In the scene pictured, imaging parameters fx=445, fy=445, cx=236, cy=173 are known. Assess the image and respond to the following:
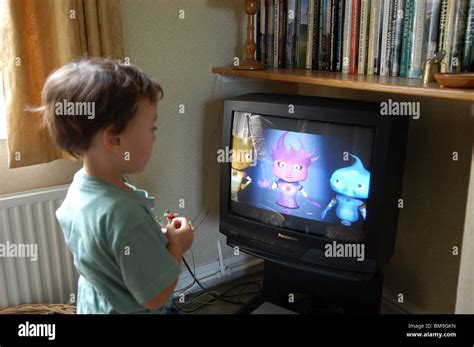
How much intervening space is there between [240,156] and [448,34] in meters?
0.81

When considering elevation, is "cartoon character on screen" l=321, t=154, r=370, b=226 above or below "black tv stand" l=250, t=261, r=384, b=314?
above

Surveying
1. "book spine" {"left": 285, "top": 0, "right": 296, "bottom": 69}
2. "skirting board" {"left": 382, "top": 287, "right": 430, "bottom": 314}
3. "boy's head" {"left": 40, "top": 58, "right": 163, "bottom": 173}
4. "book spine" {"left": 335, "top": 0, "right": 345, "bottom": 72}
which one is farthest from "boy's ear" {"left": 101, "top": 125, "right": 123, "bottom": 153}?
"skirting board" {"left": 382, "top": 287, "right": 430, "bottom": 314}

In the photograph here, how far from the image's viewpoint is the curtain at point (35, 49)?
149 centimetres

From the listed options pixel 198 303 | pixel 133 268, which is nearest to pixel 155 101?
pixel 133 268

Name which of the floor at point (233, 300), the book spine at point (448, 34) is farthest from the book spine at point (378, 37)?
the floor at point (233, 300)

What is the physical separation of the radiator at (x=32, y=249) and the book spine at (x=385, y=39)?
1274mm

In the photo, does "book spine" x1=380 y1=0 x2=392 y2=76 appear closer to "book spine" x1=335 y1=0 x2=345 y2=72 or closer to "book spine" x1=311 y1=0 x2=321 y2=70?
"book spine" x1=335 y1=0 x2=345 y2=72

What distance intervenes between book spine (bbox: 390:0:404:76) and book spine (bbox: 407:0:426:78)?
50 mm

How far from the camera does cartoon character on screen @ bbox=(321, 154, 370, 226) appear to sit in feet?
4.78

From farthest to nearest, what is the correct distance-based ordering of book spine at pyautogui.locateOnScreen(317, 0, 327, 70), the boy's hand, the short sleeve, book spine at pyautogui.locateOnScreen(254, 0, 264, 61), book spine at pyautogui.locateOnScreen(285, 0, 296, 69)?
1. book spine at pyautogui.locateOnScreen(254, 0, 264, 61)
2. book spine at pyautogui.locateOnScreen(285, 0, 296, 69)
3. book spine at pyautogui.locateOnScreen(317, 0, 327, 70)
4. the boy's hand
5. the short sleeve

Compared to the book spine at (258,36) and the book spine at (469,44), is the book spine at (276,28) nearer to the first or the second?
the book spine at (258,36)

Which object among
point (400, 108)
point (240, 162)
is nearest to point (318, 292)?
point (240, 162)

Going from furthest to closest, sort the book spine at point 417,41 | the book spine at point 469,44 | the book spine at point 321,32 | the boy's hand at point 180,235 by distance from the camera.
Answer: the book spine at point 321,32, the book spine at point 417,41, the book spine at point 469,44, the boy's hand at point 180,235

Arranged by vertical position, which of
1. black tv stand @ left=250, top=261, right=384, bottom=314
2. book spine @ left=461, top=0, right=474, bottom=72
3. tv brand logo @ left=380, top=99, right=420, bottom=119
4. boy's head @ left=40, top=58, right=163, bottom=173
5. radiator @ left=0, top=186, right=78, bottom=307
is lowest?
black tv stand @ left=250, top=261, right=384, bottom=314
